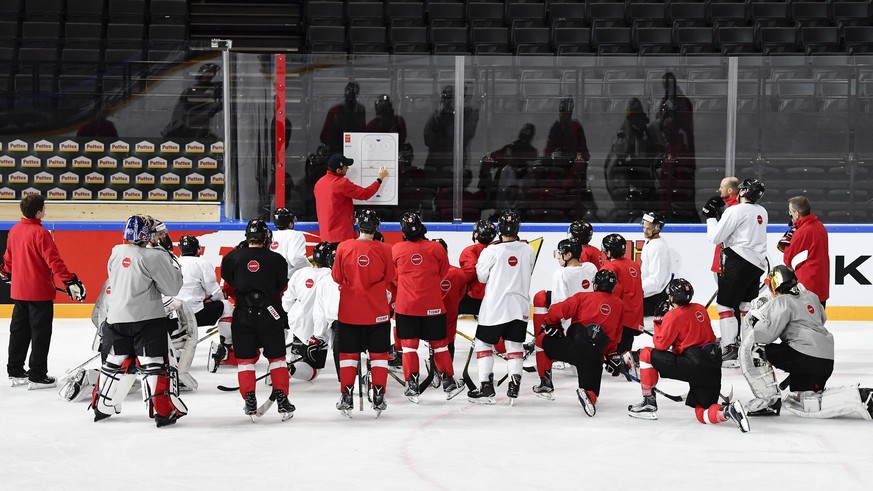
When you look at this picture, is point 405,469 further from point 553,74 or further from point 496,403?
point 553,74

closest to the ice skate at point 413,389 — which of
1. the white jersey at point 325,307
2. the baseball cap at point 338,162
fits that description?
the white jersey at point 325,307

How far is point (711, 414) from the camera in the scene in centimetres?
595

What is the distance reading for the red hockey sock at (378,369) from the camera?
244 inches

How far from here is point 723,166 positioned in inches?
414

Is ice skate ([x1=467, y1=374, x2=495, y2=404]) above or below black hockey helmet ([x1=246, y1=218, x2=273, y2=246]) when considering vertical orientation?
below

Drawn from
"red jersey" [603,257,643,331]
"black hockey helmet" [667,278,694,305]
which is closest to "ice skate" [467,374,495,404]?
"red jersey" [603,257,643,331]

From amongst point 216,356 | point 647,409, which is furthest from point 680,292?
point 216,356

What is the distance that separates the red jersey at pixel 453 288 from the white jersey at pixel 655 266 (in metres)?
1.69

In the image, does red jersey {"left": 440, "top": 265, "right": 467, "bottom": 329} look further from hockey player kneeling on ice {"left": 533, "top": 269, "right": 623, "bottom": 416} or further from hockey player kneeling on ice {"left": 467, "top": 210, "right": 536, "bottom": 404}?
hockey player kneeling on ice {"left": 533, "top": 269, "right": 623, "bottom": 416}

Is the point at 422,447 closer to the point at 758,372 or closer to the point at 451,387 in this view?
the point at 451,387

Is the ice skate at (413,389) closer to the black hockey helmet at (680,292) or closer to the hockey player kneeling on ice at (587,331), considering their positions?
the hockey player kneeling on ice at (587,331)

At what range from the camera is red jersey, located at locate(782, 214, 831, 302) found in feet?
25.0

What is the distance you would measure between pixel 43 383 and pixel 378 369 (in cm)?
256

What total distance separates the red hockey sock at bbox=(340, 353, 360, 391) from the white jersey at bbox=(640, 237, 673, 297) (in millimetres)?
2798
